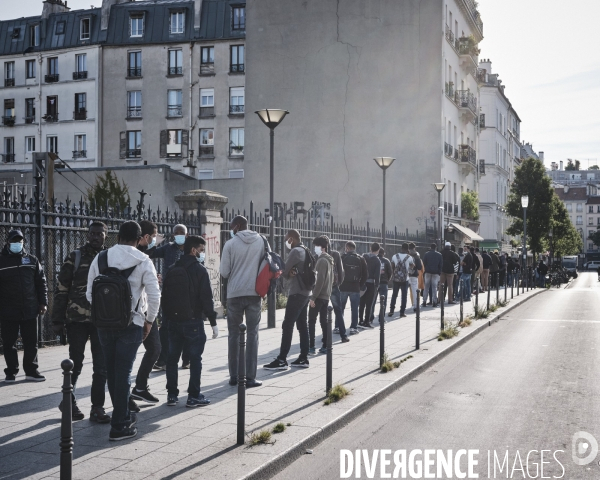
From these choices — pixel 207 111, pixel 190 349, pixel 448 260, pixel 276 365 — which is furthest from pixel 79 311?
pixel 207 111

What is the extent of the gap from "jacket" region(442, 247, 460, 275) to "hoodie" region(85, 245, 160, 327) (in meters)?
17.3

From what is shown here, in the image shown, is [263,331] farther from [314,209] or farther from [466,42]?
[466,42]

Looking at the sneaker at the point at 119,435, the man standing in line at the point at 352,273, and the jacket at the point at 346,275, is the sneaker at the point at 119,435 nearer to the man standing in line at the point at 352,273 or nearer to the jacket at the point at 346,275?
the man standing in line at the point at 352,273

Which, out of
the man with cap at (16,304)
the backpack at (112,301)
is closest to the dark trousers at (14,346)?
the man with cap at (16,304)

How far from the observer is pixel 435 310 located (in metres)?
20.8

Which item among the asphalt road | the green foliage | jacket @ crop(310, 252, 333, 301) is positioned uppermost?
the green foliage

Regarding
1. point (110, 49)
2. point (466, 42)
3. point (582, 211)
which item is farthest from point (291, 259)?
point (582, 211)

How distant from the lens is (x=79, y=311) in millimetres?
6867

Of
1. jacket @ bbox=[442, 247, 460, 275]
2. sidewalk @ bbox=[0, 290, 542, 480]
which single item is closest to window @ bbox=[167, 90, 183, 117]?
jacket @ bbox=[442, 247, 460, 275]

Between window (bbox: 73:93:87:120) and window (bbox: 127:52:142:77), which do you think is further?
window (bbox: 73:93:87:120)

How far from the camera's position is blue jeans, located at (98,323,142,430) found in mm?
6113

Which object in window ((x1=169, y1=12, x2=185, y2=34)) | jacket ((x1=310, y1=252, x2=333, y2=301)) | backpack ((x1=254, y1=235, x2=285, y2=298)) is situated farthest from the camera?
window ((x1=169, y1=12, x2=185, y2=34))

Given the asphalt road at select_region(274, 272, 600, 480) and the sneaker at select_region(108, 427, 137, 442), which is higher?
the sneaker at select_region(108, 427, 137, 442)

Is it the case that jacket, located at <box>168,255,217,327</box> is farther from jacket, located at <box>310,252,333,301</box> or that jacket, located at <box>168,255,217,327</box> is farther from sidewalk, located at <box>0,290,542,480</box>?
jacket, located at <box>310,252,333,301</box>
